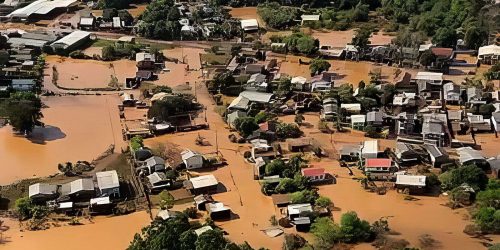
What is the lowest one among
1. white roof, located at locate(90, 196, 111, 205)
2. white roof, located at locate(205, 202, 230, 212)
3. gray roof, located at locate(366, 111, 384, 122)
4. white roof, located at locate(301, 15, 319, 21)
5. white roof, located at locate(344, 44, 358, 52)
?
white roof, located at locate(90, 196, 111, 205)

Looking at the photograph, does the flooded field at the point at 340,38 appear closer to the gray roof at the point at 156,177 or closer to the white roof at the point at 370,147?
the white roof at the point at 370,147

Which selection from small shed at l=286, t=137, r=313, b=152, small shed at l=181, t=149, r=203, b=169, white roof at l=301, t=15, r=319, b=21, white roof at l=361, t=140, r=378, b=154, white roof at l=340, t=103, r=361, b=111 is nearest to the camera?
small shed at l=181, t=149, r=203, b=169

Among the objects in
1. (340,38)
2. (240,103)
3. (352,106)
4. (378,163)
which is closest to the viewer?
(378,163)

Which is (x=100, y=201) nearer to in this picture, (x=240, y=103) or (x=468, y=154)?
(x=240, y=103)

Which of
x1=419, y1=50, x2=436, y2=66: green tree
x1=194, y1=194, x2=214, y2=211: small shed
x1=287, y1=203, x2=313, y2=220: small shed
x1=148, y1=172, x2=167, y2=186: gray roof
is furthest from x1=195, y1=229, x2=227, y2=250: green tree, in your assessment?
x1=419, y1=50, x2=436, y2=66: green tree

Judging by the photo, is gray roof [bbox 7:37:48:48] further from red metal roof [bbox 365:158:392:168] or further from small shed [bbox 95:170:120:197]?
red metal roof [bbox 365:158:392:168]

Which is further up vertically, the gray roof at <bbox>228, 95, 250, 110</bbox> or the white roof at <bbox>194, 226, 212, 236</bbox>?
the gray roof at <bbox>228, 95, 250, 110</bbox>

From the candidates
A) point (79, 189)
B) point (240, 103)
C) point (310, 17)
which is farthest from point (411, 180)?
point (310, 17)
